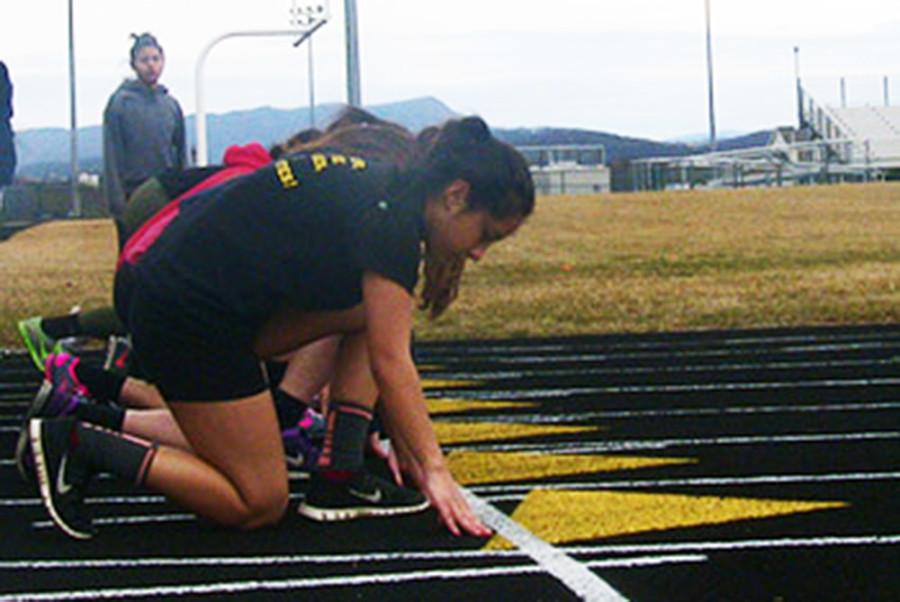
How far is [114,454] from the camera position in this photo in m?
4.42

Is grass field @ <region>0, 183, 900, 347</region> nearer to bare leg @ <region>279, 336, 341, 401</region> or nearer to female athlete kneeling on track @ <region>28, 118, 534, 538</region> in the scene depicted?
bare leg @ <region>279, 336, 341, 401</region>

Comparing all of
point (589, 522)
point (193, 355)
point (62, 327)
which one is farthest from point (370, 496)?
point (62, 327)

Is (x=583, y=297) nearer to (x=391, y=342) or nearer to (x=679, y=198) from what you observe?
(x=391, y=342)

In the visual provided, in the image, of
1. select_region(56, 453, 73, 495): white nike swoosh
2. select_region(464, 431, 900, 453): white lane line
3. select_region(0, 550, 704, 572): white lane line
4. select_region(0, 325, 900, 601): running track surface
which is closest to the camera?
select_region(0, 325, 900, 601): running track surface

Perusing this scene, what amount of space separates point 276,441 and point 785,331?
24.3 feet

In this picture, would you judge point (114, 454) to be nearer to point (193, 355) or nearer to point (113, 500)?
point (193, 355)

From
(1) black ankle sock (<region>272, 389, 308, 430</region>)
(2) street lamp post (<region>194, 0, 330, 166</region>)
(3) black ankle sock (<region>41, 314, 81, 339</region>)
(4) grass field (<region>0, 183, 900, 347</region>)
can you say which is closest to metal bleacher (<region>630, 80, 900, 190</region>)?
(4) grass field (<region>0, 183, 900, 347</region>)

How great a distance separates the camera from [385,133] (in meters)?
4.55

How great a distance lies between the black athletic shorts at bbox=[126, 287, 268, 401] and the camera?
171 inches

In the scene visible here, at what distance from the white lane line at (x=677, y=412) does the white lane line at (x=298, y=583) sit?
2760mm

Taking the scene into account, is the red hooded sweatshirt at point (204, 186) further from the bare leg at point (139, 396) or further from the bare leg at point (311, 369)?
the bare leg at point (139, 396)

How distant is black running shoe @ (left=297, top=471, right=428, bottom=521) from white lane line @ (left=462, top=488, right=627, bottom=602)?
0.68ft

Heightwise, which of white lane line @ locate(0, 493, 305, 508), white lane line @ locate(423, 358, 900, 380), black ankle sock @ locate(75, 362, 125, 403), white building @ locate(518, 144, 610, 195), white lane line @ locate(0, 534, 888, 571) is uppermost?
white building @ locate(518, 144, 610, 195)

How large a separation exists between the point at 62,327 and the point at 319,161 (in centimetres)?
383
